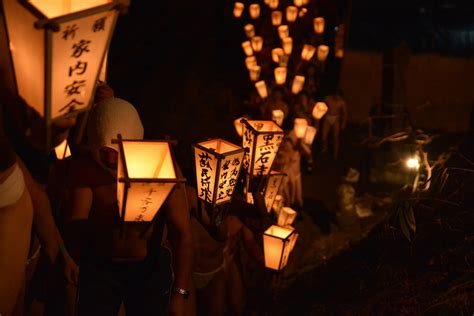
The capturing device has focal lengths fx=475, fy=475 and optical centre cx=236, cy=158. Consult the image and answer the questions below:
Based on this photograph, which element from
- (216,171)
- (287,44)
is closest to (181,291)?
(216,171)

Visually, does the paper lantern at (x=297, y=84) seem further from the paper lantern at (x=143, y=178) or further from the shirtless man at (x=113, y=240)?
the paper lantern at (x=143, y=178)

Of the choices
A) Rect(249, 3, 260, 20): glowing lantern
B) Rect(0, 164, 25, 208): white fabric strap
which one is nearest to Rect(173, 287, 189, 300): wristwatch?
Rect(0, 164, 25, 208): white fabric strap

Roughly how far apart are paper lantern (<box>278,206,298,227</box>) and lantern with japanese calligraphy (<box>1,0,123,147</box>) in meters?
5.35

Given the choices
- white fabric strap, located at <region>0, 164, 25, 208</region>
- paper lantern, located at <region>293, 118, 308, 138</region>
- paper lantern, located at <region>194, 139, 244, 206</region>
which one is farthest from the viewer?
paper lantern, located at <region>293, 118, 308, 138</region>

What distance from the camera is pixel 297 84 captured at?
13.0 metres

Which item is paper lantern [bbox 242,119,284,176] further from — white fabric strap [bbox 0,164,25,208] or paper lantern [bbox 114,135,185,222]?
white fabric strap [bbox 0,164,25,208]

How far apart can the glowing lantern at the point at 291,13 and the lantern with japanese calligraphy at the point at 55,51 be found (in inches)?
526

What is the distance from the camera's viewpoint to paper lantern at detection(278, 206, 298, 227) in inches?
313

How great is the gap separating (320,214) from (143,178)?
957cm

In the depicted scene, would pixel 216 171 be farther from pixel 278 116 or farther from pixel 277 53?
pixel 277 53

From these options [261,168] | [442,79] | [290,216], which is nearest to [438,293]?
[290,216]

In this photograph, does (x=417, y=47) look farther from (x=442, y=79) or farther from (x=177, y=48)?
(x=177, y=48)

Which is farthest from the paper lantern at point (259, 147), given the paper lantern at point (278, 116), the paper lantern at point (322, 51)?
the paper lantern at point (322, 51)

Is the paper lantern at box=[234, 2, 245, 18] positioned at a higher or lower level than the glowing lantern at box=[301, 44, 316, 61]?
higher
